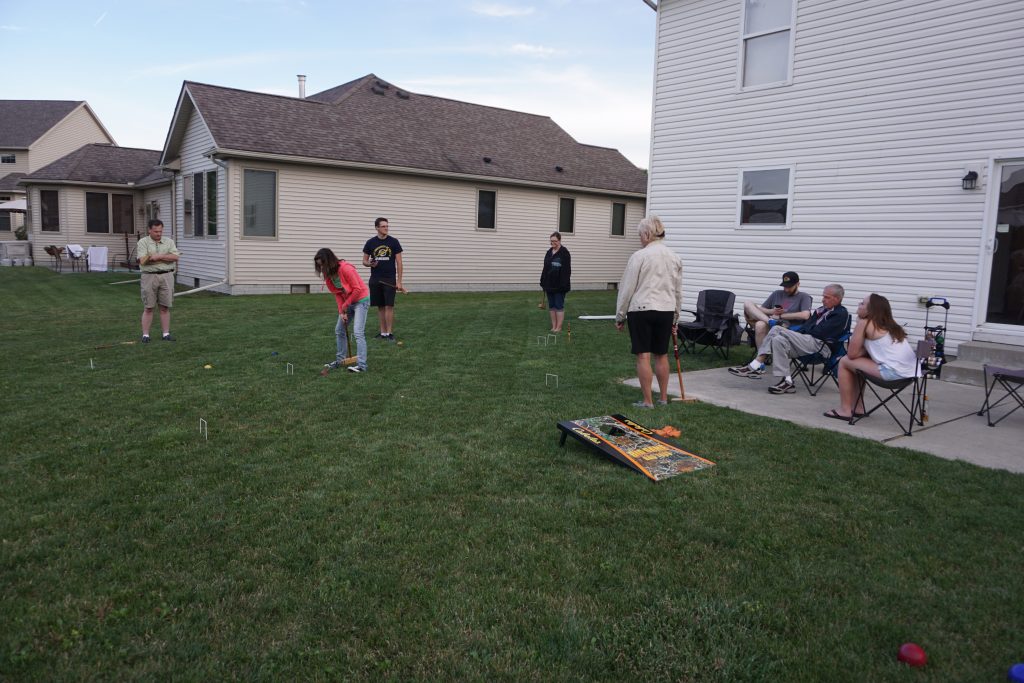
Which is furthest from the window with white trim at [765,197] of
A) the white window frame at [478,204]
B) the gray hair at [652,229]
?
the white window frame at [478,204]

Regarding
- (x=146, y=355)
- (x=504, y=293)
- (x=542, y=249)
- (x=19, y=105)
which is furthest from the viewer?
(x=19, y=105)

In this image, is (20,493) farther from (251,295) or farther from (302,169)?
(302,169)

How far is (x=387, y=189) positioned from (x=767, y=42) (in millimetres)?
10672

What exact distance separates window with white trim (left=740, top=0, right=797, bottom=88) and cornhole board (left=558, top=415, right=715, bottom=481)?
8.03m

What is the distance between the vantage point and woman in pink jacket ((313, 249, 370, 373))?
7840 mm

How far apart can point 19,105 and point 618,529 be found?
47.7m

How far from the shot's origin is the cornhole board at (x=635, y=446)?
15.9 feet

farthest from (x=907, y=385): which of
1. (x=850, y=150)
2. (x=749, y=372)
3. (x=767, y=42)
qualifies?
(x=767, y=42)

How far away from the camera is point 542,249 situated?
73.8 feet

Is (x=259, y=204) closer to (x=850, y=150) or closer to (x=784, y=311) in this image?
(x=784, y=311)

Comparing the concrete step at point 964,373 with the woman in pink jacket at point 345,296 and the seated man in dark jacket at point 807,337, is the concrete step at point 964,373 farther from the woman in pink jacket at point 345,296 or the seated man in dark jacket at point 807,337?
the woman in pink jacket at point 345,296

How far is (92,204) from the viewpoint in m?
26.5

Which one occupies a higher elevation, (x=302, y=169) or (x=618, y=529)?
(x=302, y=169)

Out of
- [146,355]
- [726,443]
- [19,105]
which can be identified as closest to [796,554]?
[726,443]
